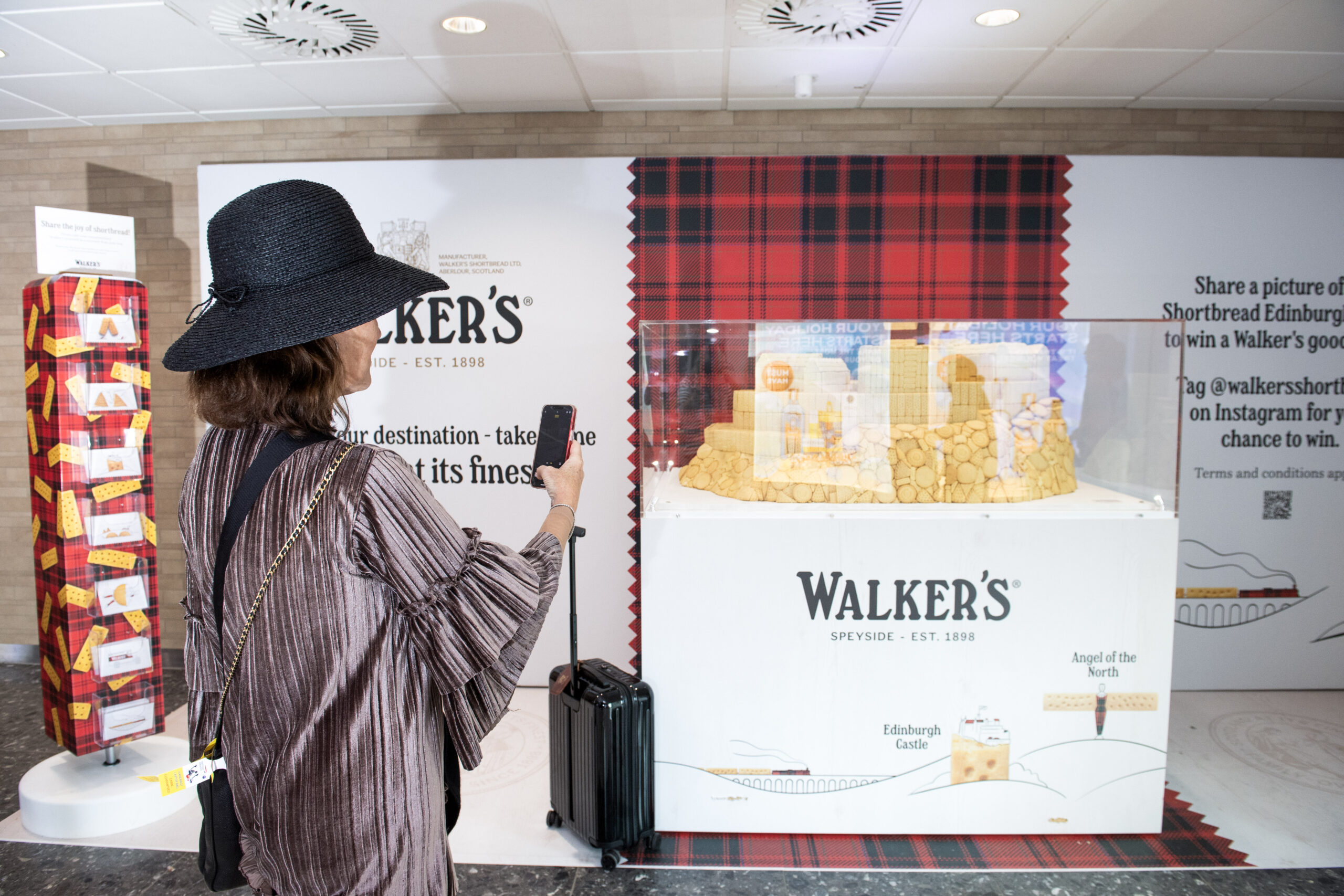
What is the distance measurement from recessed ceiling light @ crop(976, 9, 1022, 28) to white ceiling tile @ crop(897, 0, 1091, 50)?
0.02 metres

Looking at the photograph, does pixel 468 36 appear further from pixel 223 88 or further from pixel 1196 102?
pixel 1196 102

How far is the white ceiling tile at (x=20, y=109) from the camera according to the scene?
142 inches

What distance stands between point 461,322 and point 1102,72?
10.5 ft

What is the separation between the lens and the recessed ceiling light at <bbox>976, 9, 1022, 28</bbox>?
279cm

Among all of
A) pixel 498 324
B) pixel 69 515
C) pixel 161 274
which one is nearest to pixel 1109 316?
pixel 498 324

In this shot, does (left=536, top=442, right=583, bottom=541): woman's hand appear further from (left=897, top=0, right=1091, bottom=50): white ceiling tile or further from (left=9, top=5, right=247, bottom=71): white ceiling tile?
(left=9, top=5, right=247, bottom=71): white ceiling tile

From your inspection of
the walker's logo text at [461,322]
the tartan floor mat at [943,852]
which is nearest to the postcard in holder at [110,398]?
the walker's logo text at [461,322]

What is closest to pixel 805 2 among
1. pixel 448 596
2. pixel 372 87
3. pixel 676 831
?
pixel 372 87

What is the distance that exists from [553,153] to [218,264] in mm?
3090

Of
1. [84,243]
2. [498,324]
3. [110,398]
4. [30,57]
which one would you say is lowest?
[110,398]

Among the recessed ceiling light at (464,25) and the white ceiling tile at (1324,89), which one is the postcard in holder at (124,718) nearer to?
the recessed ceiling light at (464,25)

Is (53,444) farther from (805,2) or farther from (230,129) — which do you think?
(805,2)

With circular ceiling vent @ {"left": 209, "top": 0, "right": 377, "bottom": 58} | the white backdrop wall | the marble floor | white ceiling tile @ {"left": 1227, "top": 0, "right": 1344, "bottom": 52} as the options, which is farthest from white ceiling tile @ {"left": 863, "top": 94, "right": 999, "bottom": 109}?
the marble floor

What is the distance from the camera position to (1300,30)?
9.62ft
